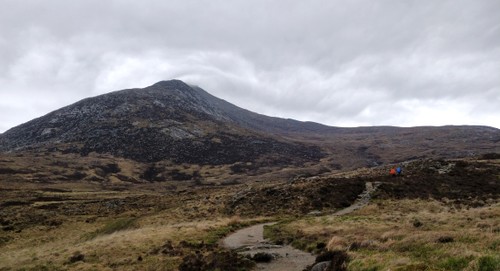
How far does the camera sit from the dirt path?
20391 millimetres

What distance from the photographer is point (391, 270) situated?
39.5 feet

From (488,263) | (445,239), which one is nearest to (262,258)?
(445,239)

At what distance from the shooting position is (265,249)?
25328 mm

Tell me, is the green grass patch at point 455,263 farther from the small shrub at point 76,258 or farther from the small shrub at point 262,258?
the small shrub at point 76,258

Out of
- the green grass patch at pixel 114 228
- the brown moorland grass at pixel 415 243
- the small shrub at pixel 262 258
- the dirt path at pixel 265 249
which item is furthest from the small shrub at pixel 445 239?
the green grass patch at pixel 114 228

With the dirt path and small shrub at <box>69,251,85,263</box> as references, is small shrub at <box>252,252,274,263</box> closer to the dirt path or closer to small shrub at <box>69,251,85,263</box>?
the dirt path

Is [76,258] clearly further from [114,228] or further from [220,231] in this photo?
[114,228]

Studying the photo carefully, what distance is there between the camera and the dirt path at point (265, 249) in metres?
20.4

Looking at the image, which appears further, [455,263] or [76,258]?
[76,258]

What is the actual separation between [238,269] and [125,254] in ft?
39.2

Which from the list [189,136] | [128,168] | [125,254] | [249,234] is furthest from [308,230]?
[189,136]

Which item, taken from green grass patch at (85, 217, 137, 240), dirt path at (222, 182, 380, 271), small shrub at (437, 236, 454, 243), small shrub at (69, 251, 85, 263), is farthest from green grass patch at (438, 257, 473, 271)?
green grass patch at (85, 217, 137, 240)

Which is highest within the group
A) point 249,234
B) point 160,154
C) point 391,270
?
point 160,154

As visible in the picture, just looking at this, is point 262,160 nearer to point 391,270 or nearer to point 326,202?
point 326,202
